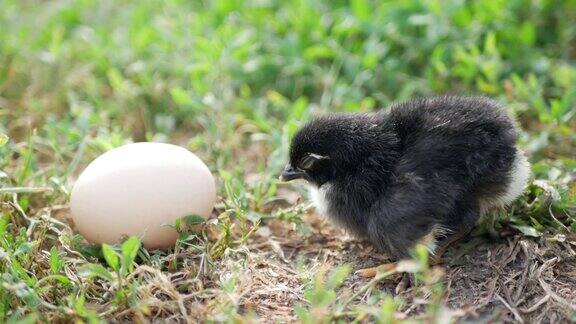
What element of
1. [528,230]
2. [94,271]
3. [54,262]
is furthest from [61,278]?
[528,230]

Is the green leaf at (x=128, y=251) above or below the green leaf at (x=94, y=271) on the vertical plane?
above

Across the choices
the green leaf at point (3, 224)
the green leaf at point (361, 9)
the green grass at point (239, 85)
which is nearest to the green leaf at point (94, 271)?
the green grass at point (239, 85)

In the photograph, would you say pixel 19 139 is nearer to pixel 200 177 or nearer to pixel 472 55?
pixel 200 177

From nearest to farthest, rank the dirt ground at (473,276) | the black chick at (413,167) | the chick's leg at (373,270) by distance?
1. the dirt ground at (473,276)
2. the black chick at (413,167)
3. the chick's leg at (373,270)

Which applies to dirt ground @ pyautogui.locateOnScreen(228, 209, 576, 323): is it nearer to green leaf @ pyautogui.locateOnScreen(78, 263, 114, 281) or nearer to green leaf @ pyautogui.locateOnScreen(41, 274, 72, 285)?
green leaf @ pyautogui.locateOnScreen(78, 263, 114, 281)

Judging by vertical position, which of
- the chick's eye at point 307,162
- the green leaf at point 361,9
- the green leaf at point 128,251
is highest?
the green leaf at point 361,9

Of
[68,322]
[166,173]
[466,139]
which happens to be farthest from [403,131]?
[68,322]

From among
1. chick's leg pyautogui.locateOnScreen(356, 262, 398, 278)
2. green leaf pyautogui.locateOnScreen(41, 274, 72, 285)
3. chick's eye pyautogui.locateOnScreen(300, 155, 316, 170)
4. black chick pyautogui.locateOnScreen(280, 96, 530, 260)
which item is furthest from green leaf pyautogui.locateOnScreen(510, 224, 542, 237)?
green leaf pyautogui.locateOnScreen(41, 274, 72, 285)

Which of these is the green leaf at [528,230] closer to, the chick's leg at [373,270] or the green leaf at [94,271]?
the chick's leg at [373,270]
